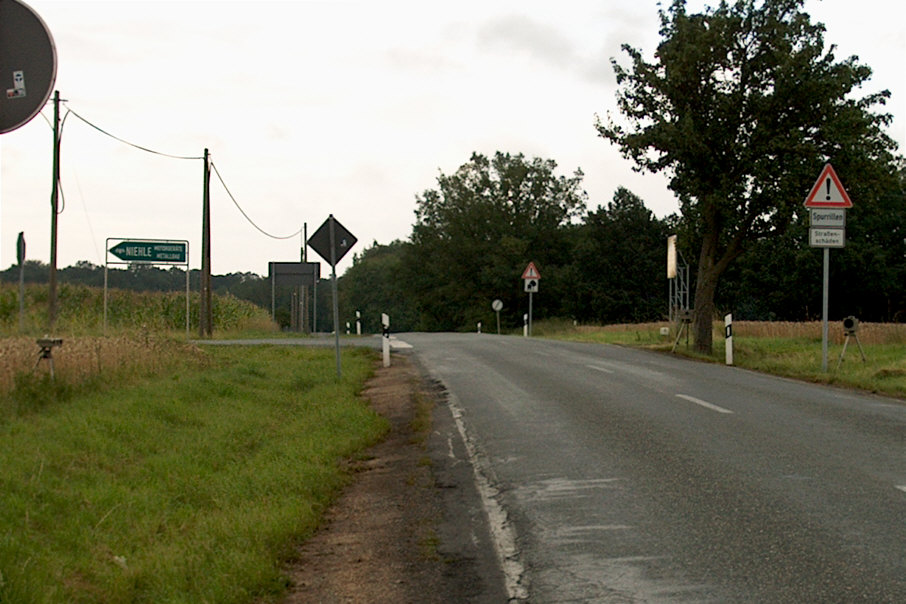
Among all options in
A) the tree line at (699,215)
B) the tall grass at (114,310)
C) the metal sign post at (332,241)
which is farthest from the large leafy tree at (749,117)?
the tall grass at (114,310)

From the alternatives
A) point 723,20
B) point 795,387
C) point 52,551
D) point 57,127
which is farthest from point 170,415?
point 57,127

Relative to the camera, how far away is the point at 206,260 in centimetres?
3675

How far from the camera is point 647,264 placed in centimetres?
8712

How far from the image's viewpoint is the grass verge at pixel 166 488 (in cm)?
595

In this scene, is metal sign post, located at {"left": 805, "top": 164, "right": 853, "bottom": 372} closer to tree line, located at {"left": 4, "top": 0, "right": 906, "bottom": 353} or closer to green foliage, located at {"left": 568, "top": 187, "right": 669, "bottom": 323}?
tree line, located at {"left": 4, "top": 0, "right": 906, "bottom": 353}

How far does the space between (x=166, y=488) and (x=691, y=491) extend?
4.55 meters

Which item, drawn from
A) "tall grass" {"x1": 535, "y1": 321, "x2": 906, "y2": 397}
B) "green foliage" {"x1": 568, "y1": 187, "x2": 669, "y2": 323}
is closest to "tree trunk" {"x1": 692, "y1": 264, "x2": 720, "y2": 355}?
"tall grass" {"x1": 535, "y1": 321, "x2": 906, "y2": 397}

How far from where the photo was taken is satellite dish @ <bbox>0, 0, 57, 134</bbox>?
17.6 ft

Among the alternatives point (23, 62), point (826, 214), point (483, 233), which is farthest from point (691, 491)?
point (483, 233)

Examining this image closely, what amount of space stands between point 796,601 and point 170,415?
29.8 feet

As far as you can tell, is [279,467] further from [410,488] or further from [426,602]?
[426,602]

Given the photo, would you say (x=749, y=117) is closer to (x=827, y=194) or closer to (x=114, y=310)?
(x=827, y=194)

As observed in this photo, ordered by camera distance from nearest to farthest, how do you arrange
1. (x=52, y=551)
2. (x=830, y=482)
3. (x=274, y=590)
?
(x=274, y=590), (x=52, y=551), (x=830, y=482)

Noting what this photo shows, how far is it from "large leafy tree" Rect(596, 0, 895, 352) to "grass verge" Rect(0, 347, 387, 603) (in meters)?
14.9
